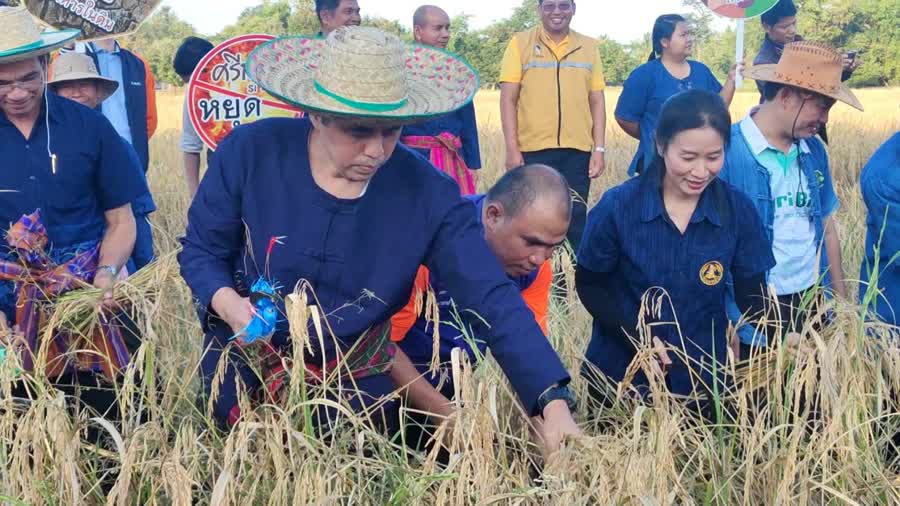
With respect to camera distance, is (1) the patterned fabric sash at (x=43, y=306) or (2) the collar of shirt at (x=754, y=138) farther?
(2) the collar of shirt at (x=754, y=138)

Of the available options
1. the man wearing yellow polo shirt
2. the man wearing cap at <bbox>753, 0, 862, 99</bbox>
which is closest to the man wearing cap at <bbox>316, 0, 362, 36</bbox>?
the man wearing yellow polo shirt

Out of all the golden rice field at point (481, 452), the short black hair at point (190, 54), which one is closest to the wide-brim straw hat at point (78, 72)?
the short black hair at point (190, 54)

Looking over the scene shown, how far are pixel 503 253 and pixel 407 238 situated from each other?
345 mm

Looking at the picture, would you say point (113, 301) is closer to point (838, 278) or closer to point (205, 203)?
point (205, 203)

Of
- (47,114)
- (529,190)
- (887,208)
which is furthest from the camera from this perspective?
(887,208)

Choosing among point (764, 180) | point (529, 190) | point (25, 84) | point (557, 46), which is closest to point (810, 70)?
point (764, 180)

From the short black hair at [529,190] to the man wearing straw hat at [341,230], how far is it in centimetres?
22

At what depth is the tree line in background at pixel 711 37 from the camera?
105ft

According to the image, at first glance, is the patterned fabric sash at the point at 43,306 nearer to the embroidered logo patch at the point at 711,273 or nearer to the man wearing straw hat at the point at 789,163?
the embroidered logo patch at the point at 711,273

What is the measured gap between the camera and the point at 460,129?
4.89 meters

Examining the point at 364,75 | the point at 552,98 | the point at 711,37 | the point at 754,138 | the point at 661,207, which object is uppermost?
the point at 364,75

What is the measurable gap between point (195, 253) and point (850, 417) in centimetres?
145

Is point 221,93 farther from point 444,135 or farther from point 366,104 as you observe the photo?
point 366,104

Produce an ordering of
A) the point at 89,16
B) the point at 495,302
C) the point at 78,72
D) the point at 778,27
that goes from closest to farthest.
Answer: the point at 495,302 < the point at 89,16 < the point at 78,72 < the point at 778,27
